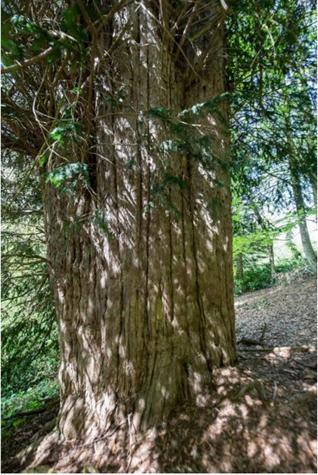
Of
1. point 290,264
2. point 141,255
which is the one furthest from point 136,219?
point 290,264

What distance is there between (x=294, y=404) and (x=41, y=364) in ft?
10.6

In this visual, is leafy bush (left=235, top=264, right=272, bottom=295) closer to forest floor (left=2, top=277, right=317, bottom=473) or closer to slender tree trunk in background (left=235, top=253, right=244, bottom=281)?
slender tree trunk in background (left=235, top=253, right=244, bottom=281)

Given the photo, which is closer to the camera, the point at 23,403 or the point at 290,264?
the point at 23,403

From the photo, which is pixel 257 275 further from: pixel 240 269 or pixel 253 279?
pixel 240 269

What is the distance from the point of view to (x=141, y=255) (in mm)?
2047

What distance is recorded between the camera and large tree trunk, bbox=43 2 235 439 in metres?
1.94

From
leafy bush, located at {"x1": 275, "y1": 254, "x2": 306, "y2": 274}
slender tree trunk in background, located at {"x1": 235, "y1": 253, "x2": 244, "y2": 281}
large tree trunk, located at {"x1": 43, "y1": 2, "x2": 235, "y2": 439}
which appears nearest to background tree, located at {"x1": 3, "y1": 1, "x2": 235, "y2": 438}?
large tree trunk, located at {"x1": 43, "y1": 2, "x2": 235, "y2": 439}

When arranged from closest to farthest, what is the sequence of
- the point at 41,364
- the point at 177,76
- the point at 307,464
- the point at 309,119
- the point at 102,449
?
the point at 307,464 → the point at 102,449 → the point at 177,76 → the point at 309,119 → the point at 41,364

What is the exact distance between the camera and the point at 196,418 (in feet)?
5.92

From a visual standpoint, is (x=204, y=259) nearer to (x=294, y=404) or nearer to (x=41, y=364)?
(x=294, y=404)

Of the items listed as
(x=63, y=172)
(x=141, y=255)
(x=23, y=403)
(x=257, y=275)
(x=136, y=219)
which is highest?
(x=63, y=172)

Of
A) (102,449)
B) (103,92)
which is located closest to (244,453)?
(102,449)

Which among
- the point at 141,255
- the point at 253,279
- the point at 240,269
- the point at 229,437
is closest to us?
the point at 229,437

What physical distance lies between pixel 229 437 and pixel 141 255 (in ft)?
4.19
